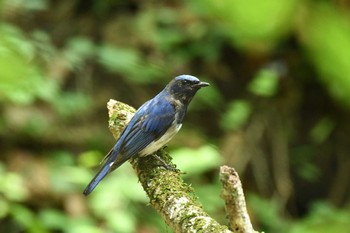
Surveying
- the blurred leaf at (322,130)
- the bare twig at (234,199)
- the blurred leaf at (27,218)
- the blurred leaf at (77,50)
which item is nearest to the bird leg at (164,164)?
the bare twig at (234,199)

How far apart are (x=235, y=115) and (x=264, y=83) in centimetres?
40

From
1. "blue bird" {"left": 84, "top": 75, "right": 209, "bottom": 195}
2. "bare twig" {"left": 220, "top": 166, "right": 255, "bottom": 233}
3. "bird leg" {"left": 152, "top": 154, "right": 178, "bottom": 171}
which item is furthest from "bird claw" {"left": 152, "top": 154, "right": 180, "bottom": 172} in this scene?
"bare twig" {"left": 220, "top": 166, "right": 255, "bottom": 233}

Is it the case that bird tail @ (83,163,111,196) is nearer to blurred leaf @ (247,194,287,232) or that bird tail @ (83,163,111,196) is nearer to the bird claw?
the bird claw

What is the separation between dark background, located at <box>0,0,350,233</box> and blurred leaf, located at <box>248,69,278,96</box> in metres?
0.01

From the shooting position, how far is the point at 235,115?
6027 mm

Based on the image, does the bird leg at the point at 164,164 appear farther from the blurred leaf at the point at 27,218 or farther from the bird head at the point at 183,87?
the blurred leaf at the point at 27,218

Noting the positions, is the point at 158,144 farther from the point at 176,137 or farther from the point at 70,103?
the point at 70,103

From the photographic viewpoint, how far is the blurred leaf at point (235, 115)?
6.02m

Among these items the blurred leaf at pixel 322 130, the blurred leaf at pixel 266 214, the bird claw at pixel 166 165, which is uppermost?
the blurred leaf at pixel 322 130

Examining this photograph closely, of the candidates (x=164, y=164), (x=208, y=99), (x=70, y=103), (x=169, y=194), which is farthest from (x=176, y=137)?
(x=169, y=194)

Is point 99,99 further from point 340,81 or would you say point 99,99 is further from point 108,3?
point 340,81

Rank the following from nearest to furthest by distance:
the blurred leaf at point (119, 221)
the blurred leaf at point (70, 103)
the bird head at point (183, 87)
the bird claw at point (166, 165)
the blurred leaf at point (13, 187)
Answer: the bird claw at point (166, 165) < the bird head at point (183, 87) < the blurred leaf at point (119, 221) < the blurred leaf at point (13, 187) < the blurred leaf at point (70, 103)

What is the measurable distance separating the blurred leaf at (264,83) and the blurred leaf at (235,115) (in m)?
0.18

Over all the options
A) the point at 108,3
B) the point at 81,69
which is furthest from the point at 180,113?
the point at 108,3
